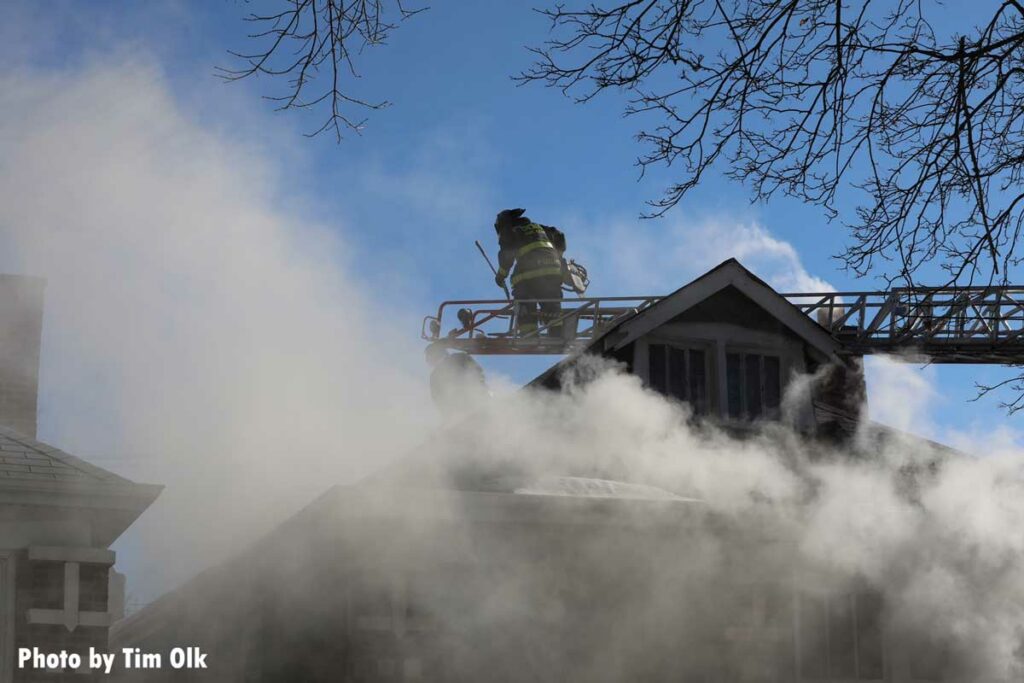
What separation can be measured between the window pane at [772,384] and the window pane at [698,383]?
0.73m

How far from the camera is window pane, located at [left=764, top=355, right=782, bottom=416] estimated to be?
15789mm

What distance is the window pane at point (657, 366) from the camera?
610 inches

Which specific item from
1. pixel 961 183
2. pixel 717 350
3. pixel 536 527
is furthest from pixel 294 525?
pixel 961 183

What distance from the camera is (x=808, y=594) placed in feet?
43.7

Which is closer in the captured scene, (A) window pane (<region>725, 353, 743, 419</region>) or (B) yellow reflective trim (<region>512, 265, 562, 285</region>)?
(A) window pane (<region>725, 353, 743, 419</region>)

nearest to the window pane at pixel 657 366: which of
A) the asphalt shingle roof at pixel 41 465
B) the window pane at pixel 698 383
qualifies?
the window pane at pixel 698 383

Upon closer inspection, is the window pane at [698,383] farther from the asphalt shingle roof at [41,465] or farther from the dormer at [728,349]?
the asphalt shingle roof at [41,465]

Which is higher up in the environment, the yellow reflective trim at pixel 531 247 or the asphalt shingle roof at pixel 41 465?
the yellow reflective trim at pixel 531 247

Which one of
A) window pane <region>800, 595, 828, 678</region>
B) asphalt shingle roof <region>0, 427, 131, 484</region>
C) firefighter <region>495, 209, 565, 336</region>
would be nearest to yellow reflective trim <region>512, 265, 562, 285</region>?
firefighter <region>495, 209, 565, 336</region>

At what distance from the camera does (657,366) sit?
51.1 ft

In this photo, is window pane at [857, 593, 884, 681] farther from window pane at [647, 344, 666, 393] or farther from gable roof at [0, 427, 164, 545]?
gable roof at [0, 427, 164, 545]

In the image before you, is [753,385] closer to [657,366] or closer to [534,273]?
[657,366]

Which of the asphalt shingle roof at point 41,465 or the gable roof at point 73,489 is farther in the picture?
the asphalt shingle roof at point 41,465

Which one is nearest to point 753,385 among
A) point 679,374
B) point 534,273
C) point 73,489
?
point 679,374
